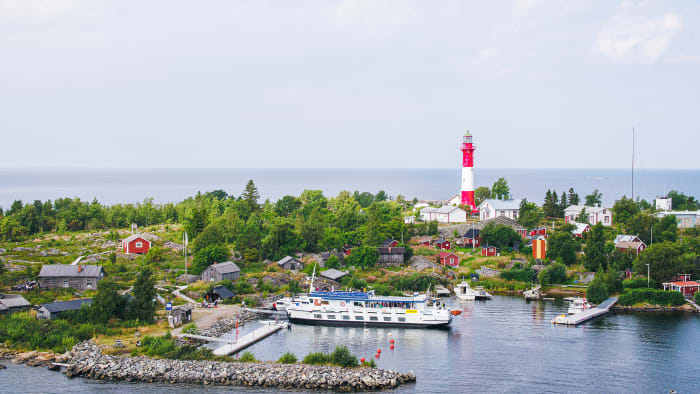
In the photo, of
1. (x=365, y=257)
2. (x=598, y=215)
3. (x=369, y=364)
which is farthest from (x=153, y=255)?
(x=598, y=215)

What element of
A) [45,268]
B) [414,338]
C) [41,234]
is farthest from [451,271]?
[41,234]

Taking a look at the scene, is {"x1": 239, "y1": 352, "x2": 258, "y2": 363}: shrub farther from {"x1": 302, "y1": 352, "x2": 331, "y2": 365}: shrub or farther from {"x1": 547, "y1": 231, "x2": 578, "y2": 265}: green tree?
{"x1": 547, "y1": 231, "x2": 578, "y2": 265}: green tree

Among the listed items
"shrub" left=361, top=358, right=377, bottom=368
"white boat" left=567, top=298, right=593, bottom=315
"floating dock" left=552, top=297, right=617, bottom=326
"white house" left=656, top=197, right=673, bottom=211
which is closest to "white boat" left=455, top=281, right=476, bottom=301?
"white boat" left=567, top=298, right=593, bottom=315

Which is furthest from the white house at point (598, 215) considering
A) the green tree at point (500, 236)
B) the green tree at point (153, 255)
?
the green tree at point (153, 255)

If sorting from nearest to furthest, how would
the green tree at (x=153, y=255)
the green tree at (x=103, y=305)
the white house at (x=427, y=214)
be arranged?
the green tree at (x=103, y=305)
the green tree at (x=153, y=255)
the white house at (x=427, y=214)

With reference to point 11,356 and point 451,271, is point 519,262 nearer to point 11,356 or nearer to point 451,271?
point 451,271

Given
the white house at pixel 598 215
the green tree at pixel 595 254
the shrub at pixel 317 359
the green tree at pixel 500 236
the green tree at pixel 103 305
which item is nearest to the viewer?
the shrub at pixel 317 359

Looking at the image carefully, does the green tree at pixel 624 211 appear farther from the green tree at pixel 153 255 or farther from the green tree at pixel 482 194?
the green tree at pixel 153 255
